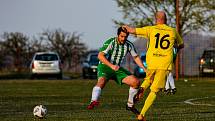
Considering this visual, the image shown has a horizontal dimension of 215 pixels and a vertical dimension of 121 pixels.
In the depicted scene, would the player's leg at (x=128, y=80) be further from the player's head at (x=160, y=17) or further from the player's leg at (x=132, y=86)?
the player's head at (x=160, y=17)

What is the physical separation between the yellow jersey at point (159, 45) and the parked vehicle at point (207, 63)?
2800 cm

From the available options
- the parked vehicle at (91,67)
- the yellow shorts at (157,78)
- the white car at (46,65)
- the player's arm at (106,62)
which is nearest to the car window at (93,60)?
the parked vehicle at (91,67)

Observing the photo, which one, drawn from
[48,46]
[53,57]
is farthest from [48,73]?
[48,46]

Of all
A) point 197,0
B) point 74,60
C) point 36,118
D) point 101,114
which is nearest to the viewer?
point 36,118

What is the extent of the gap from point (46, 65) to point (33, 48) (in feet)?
90.8

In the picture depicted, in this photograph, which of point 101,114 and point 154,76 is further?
point 101,114

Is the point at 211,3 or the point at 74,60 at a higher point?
the point at 211,3

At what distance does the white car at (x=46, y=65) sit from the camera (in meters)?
38.5

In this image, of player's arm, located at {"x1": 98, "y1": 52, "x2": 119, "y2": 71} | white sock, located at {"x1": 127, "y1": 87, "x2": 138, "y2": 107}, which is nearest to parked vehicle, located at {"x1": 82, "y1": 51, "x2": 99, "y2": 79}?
white sock, located at {"x1": 127, "y1": 87, "x2": 138, "y2": 107}

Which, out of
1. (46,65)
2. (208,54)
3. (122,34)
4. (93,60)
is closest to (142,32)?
(122,34)

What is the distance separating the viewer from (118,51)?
13.5m

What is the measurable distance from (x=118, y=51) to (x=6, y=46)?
164ft

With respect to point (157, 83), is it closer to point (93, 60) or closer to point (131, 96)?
Result: point (131, 96)

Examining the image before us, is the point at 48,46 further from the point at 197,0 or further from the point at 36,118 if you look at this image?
the point at 36,118
